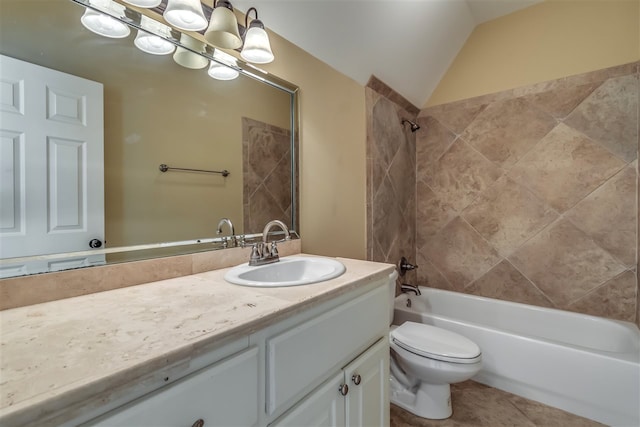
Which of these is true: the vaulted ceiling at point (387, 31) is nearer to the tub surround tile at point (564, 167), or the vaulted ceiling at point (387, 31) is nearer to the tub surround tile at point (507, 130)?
the tub surround tile at point (507, 130)

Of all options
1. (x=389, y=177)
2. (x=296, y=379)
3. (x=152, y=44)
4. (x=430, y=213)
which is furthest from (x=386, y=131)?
(x=296, y=379)

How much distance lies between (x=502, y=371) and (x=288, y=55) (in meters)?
2.33

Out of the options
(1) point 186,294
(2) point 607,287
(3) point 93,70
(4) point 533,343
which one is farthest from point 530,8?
(1) point 186,294

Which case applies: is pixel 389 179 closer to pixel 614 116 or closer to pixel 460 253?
pixel 460 253

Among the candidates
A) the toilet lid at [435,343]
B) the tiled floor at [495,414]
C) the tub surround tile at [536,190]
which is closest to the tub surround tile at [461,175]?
the tub surround tile at [536,190]

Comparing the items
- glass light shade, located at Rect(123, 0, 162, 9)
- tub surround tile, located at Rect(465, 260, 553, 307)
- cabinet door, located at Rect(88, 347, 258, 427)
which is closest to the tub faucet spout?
tub surround tile, located at Rect(465, 260, 553, 307)

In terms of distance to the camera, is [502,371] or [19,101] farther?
[502,371]

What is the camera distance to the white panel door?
0.79 m

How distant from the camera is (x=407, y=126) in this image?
8.10 feet

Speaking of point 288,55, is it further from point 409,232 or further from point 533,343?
point 533,343

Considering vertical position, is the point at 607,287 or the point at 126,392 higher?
the point at 126,392

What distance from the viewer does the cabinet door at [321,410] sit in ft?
2.56

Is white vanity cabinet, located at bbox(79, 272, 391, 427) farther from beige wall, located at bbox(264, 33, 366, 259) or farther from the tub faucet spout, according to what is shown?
the tub faucet spout

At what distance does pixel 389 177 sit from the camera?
2.16m
